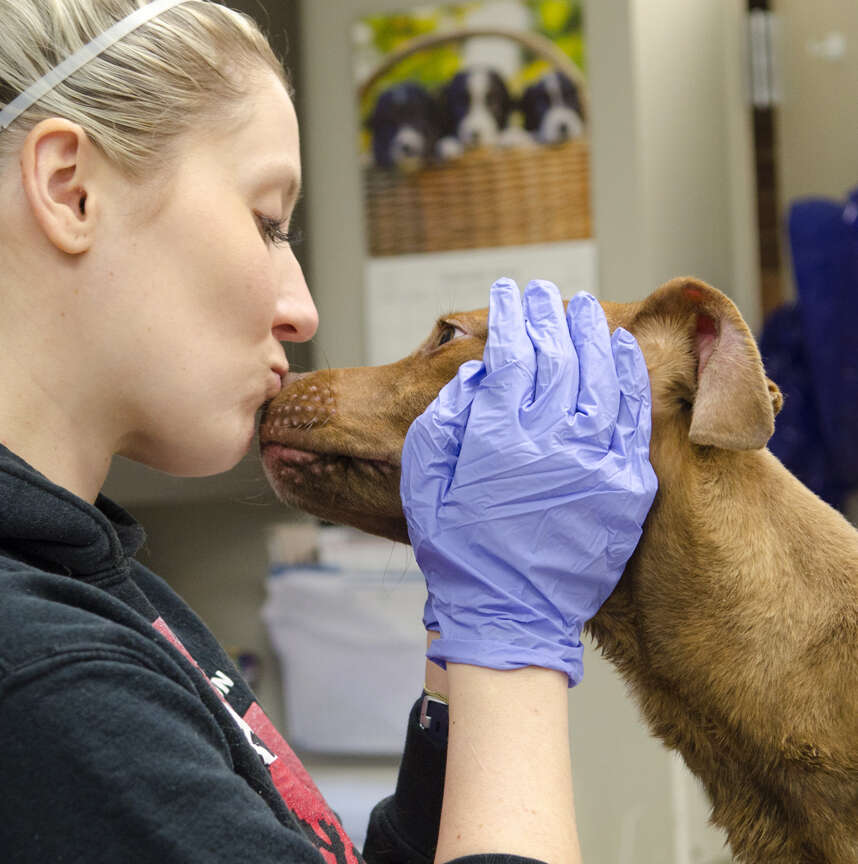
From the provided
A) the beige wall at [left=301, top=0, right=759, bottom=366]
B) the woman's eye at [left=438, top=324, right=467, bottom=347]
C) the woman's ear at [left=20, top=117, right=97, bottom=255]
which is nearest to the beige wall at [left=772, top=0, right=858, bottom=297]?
the beige wall at [left=301, top=0, right=759, bottom=366]

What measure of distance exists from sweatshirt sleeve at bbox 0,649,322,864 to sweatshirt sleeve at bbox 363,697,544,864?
1.55 feet

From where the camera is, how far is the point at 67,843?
24.7 inches

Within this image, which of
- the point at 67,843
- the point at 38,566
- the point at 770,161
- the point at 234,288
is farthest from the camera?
the point at 770,161

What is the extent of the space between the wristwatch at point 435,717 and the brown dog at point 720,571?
21 centimetres

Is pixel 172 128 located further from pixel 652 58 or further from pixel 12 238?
pixel 652 58

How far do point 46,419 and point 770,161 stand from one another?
10.5ft

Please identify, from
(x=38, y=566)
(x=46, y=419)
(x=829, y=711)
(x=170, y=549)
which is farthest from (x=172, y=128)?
(x=170, y=549)

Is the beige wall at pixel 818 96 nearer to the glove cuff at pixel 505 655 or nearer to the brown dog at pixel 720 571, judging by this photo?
the brown dog at pixel 720 571

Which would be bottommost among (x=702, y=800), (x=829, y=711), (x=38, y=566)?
(x=702, y=800)

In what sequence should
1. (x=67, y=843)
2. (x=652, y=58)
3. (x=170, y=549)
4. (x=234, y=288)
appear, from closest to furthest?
(x=67, y=843)
(x=234, y=288)
(x=652, y=58)
(x=170, y=549)

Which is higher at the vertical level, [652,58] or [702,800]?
[652,58]

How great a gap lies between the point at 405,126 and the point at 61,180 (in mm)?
1930

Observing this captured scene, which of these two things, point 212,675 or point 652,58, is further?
point 652,58

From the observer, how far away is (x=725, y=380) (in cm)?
106
